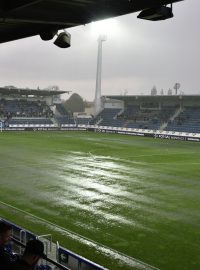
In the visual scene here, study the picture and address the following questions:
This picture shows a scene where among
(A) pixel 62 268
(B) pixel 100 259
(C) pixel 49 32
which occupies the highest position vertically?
(C) pixel 49 32

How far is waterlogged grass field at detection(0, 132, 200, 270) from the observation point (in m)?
13.9

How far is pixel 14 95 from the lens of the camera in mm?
90188

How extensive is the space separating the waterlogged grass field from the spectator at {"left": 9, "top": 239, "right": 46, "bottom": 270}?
7253 millimetres

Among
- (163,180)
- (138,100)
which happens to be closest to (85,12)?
(163,180)

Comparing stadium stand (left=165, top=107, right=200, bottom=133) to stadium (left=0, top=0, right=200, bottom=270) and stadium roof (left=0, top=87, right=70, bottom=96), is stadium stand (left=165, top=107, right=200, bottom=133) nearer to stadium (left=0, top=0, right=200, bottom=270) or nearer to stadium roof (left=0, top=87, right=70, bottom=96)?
stadium (left=0, top=0, right=200, bottom=270)

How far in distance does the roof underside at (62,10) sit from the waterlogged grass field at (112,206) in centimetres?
740

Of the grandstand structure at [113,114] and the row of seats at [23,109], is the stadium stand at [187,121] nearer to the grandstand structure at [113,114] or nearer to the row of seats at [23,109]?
the grandstand structure at [113,114]

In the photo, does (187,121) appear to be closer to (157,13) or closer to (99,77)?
(99,77)

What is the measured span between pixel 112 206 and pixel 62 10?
457 inches

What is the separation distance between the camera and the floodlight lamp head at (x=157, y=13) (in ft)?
27.7

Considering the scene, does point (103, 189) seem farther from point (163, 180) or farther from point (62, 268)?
point (62, 268)

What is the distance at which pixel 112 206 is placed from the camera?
64.4 ft

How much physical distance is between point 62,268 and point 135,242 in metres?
9.16

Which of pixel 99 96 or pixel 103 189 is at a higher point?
pixel 99 96
